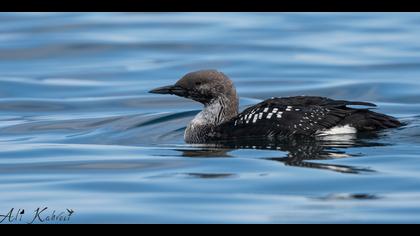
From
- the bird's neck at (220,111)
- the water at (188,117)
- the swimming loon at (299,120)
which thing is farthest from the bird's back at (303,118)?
the bird's neck at (220,111)

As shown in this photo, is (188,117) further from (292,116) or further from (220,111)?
(292,116)

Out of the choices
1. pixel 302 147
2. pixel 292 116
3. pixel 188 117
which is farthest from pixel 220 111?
pixel 188 117

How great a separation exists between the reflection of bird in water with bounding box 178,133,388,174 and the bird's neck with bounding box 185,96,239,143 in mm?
422

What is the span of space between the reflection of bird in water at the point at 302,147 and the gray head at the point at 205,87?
2.02ft

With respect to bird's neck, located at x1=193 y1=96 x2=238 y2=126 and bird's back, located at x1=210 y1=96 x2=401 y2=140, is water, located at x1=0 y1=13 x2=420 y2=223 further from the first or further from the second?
bird's neck, located at x1=193 y1=96 x2=238 y2=126

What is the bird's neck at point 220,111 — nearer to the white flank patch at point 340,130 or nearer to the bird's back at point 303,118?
the bird's back at point 303,118

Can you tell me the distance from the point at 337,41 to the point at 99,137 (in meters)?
7.59

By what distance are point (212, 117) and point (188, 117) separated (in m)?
1.60

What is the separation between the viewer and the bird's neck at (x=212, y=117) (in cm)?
1196

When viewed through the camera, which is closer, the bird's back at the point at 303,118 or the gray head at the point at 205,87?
the bird's back at the point at 303,118

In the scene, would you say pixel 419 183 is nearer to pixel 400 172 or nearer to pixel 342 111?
pixel 400 172

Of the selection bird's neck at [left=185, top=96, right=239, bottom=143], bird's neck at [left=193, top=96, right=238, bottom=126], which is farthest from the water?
bird's neck at [left=193, top=96, right=238, bottom=126]

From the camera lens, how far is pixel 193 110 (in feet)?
45.6

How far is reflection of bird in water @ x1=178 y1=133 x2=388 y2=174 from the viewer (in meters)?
10.5
